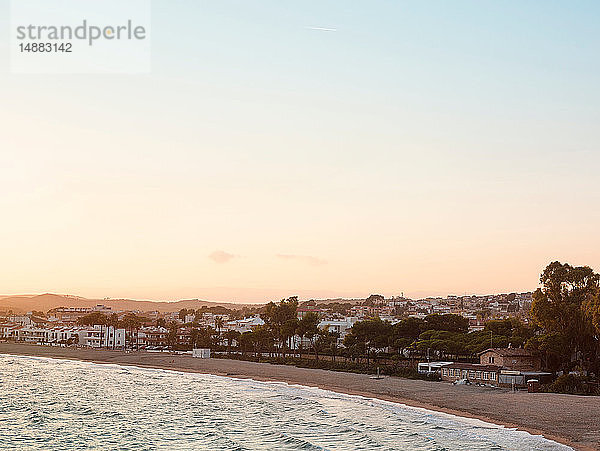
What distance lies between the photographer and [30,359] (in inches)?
2771

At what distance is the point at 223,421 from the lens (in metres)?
28.2

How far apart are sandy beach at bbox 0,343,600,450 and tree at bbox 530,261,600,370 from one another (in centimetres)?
531

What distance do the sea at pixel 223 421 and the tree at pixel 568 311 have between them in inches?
532

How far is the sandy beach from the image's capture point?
25203 millimetres

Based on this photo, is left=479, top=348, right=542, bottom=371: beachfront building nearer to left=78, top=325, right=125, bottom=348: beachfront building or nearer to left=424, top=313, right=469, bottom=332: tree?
left=424, top=313, right=469, bottom=332: tree

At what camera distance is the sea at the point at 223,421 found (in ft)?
75.6

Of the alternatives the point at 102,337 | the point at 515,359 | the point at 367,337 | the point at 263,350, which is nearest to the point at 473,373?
the point at 515,359

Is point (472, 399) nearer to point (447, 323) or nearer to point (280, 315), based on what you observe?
point (280, 315)

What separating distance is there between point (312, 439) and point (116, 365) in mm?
43238

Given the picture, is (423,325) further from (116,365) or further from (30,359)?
(30,359)

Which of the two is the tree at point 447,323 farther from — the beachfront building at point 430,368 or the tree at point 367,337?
the beachfront building at point 430,368

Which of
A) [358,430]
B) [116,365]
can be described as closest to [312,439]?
[358,430]

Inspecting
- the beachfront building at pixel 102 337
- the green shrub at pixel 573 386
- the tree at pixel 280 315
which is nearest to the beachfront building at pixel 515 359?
the green shrub at pixel 573 386

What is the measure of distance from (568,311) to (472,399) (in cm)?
1059
